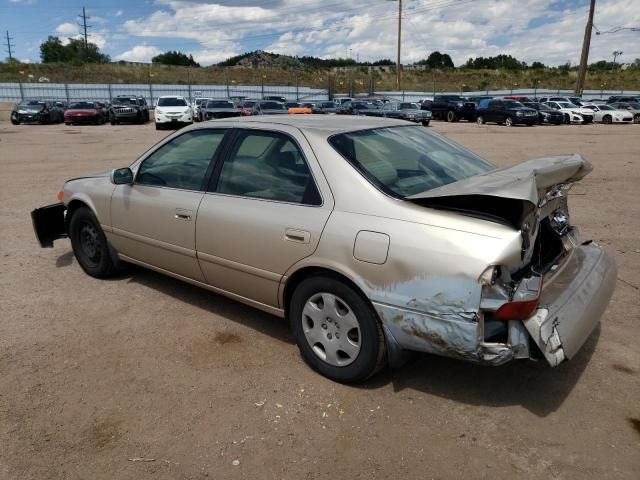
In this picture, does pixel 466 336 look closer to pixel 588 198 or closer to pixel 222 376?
pixel 222 376

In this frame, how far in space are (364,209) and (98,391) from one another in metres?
1.98

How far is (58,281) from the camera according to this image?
5.13 meters

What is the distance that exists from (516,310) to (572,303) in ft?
1.68

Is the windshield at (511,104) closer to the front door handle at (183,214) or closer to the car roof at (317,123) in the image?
the car roof at (317,123)

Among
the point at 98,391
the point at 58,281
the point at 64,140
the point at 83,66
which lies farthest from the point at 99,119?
the point at 83,66

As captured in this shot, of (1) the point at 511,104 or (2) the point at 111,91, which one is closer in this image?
(1) the point at 511,104

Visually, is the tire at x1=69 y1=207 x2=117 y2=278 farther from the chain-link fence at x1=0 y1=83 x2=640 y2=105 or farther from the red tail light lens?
the chain-link fence at x1=0 y1=83 x2=640 y2=105

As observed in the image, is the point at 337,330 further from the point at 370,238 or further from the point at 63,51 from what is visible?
the point at 63,51

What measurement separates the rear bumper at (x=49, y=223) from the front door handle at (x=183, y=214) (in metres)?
1.94

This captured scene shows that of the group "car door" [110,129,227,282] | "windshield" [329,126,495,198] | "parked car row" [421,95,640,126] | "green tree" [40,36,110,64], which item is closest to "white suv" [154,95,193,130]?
"parked car row" [421,95,640,126]

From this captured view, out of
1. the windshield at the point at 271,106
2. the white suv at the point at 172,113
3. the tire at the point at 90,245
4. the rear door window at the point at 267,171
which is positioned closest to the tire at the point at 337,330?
the rear door window at the point at 267,171

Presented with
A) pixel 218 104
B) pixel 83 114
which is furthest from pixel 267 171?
pixel 83 114

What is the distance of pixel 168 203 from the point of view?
4.10m

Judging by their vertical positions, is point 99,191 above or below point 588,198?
above
